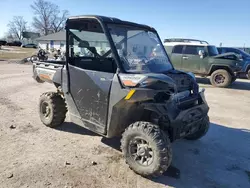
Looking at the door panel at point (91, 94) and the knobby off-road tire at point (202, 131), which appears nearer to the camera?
the door panel at point (91, 94)

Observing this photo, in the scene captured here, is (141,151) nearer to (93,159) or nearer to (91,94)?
(93,159)

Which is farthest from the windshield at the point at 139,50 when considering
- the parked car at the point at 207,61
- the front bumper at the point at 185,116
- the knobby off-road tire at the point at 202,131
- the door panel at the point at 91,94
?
the parked car at the point at 207,61

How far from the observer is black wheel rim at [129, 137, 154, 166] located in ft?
10.7

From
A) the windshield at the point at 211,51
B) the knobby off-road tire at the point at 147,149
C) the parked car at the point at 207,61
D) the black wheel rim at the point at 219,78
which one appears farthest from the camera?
the windshield at the point at 211,51

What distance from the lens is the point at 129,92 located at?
3188 mm

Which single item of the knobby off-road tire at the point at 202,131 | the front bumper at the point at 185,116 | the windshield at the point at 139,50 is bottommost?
the knobby off-road tire at the point at 202,131

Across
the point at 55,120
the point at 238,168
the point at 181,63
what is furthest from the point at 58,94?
the point at 181,63

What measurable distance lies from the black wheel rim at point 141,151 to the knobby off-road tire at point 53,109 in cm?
198

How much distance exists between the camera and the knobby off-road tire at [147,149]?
10.1ft

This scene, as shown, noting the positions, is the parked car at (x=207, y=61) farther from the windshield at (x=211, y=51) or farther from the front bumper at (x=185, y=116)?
the front bumper at (x=185, y=116)

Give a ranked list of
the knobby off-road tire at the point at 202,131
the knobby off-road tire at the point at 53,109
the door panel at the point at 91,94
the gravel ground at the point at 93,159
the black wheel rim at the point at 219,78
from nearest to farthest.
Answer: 1. the gravel ground at the point at 93,159
2. the door panel at the point at 91,94
3. the knobby off-road tire at the point at 202,131
4. the knobby off-road tire at the point at 53,109
5. the black wheel rim at the point at 219,78

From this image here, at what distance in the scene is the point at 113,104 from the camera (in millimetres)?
3436

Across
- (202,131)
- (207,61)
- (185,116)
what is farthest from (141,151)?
(207,61)

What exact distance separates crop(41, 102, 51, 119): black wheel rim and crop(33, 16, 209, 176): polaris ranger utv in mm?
197
